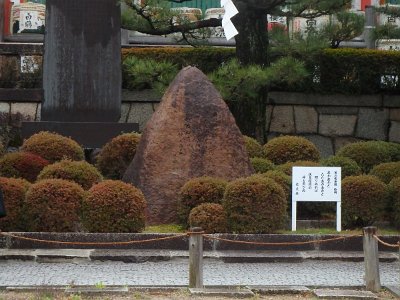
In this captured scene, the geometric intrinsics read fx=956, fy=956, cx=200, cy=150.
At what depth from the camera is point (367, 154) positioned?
14477 mm

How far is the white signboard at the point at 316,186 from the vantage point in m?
12.0

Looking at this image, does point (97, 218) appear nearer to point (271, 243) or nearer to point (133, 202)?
point (133, 202)

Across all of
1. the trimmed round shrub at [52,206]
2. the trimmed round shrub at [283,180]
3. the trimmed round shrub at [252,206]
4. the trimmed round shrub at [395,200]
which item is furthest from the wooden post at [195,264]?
the trimmed round shrub at [395,200]

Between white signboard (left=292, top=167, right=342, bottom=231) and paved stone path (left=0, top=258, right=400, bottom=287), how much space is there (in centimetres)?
112

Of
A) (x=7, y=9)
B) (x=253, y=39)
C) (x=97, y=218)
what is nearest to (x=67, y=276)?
(x=97, y=218)

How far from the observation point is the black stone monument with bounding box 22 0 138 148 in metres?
15.7

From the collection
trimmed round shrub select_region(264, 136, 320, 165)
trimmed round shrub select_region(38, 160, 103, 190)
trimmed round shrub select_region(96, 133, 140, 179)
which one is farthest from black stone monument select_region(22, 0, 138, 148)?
trimmed round shrub select_region(38, 160, 103, 190)

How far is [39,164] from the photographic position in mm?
13109

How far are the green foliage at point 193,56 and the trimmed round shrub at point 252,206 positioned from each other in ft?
24.2

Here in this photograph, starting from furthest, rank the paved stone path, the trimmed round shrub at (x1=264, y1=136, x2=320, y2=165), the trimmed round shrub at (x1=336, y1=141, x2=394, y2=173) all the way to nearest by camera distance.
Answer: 1. the trimmed round shrub at (x1=336, y1=141, x2=394, y2=173)
2. the trimmed round shrub at (x1=264, y1=136, x2=320, y2=165)
3. the paved stone path

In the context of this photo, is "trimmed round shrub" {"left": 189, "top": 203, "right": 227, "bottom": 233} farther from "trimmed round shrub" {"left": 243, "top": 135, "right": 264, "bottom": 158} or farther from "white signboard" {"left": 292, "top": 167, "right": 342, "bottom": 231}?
"trimmed round shrub" {"left": 243, "top": 135, "right": 264, "bottom": 158}

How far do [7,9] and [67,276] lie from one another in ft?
41.9

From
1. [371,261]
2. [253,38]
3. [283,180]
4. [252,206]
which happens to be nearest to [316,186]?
[283,180]

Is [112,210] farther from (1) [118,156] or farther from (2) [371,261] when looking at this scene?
(2) [371,261]
